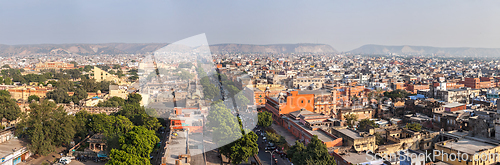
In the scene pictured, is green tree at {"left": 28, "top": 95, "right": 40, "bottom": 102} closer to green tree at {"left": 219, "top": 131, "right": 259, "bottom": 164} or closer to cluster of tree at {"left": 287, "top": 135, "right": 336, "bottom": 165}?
green tree at {"left": 219, "top": 131, "right": 259, "bottom": 164}

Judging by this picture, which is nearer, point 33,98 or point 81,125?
point 81,125

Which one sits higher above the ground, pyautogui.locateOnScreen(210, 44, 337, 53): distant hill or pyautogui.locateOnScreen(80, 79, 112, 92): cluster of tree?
pyautogui.locateOnScreen(210, 44, 337, 53): distant hill

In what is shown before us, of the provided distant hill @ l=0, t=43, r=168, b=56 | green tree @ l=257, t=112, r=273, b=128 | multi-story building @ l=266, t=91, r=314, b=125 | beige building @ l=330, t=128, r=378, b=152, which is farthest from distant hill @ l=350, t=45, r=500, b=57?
beige building @ l=330, t=128, r=378, b=152

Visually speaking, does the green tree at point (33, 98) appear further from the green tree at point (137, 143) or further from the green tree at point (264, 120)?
the green tree at point (264, 120)

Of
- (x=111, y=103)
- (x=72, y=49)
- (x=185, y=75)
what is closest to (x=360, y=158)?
(x=111, y=103)
